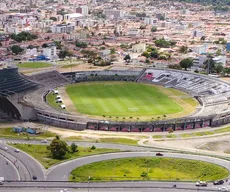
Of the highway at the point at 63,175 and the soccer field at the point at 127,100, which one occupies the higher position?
the highway at the point at 63,175

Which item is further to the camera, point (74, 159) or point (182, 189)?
point (74, 159)

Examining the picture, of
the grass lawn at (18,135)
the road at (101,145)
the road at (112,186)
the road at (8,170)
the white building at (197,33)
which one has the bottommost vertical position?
the grass lawn at (18,135)

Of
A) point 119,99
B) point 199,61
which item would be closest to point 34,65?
point 119,99

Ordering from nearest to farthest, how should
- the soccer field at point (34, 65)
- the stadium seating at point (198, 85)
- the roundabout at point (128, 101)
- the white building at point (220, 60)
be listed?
the roundabout at point (128, 101), the stadium seating at point (198, 85), the soccer field at point (34, 65), the white building at point (220, 60)

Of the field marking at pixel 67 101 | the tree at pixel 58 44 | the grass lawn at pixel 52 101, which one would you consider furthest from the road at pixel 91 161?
the tree at pixel 58 44

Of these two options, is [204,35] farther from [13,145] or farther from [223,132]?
[13,145]

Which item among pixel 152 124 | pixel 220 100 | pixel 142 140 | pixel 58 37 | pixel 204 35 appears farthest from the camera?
pixel 204 35

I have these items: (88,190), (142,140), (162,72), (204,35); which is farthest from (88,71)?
(204,35)

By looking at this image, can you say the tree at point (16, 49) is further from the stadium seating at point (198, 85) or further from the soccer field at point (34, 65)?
the stadium seating at point (198, 85)
